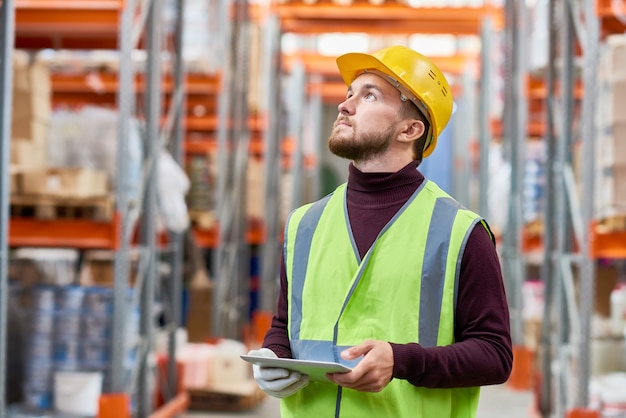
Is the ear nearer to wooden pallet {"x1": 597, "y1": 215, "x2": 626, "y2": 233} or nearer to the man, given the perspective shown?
the man

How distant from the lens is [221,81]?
1001 centimetres

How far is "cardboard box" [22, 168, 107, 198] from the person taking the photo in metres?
6.27

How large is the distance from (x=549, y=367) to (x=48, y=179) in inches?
166

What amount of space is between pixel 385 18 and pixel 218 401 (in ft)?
16.9

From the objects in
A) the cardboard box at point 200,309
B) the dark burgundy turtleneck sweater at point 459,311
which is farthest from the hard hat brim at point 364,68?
the cardboard box at point 200,309

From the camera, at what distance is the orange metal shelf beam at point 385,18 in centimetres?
1092

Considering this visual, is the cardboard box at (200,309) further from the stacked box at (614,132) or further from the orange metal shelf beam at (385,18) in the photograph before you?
the stacked box at (614,132)

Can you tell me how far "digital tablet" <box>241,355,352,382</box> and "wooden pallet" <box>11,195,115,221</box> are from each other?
13.5 ft

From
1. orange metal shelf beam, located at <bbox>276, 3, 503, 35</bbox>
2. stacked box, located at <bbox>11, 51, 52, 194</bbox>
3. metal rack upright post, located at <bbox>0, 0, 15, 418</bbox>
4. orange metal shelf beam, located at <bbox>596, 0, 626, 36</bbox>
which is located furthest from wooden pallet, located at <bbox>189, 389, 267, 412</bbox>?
orange metal shelf beam, located at <bbox>276, 3, 503, 35</bbox>

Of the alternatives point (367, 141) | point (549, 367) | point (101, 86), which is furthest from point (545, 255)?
point (101, 86)

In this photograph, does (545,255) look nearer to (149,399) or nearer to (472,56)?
(149,399)

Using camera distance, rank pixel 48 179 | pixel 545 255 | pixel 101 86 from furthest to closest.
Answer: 1. pixel 101 86
2. pixel 545 255
3. pixel 48 179

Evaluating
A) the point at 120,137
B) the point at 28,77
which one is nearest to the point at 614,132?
the point at 120,137

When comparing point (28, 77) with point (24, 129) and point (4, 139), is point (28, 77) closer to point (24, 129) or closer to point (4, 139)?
point (24, 129)
